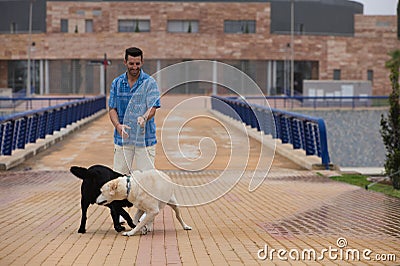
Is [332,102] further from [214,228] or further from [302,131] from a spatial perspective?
[214,228]

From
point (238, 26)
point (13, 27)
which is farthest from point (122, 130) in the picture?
point (13, 27)

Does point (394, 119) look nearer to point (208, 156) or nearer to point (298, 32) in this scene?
point (208, 156)

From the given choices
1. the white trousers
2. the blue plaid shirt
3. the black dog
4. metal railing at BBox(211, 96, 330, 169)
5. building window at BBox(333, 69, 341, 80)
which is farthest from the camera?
building window at BBox(333, 69, 341, 80)

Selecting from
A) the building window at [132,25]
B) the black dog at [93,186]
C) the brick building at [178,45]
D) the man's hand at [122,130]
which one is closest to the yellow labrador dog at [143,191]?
the black dog at [93,186]

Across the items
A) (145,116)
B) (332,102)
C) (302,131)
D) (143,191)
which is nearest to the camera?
(143,191)

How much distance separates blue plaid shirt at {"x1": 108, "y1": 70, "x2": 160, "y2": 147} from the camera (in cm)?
905

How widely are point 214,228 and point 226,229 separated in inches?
5.9

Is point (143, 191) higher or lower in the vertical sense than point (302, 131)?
higher

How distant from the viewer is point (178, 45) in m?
81.1

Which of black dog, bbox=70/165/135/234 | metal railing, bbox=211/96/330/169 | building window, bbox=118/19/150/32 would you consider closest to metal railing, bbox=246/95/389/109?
building window, bbox=118/19/150/32

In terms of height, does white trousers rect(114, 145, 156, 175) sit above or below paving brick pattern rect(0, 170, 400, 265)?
above

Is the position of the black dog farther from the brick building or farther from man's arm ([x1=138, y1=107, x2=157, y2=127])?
the brick building

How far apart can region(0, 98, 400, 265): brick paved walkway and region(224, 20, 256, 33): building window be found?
7033cm

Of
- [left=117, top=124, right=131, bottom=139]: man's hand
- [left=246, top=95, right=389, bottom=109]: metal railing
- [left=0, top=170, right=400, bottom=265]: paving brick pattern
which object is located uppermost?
[left=117, top=124, right=131, bottom=139]: man's hand
